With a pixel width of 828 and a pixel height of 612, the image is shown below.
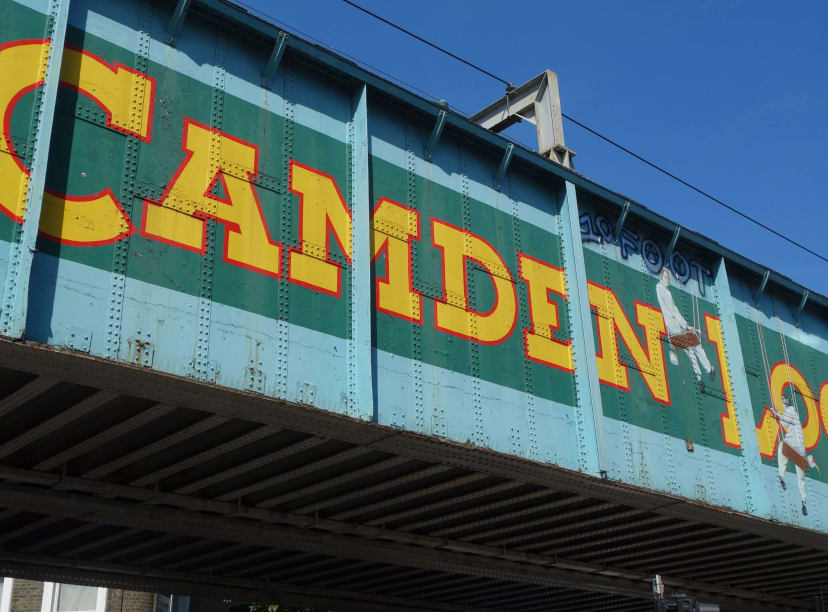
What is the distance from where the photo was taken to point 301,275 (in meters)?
14.4

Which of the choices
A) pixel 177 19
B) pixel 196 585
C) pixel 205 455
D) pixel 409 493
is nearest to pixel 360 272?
pixel 205 455

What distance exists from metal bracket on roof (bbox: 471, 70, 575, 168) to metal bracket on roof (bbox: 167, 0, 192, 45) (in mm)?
8947

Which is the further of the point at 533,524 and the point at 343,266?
the point at 533,524

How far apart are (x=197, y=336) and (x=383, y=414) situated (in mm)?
3184

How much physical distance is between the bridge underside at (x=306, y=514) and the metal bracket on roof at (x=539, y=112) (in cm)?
728

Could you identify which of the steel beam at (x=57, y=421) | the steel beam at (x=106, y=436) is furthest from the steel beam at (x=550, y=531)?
the steel beam at (x=57, y=421)

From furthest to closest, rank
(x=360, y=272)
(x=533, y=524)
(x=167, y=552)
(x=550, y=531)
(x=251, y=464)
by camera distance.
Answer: (x=550, y=531), (x=533, y=524), (x=167, y=552), (x=251, y=464), (x=360, y=272)

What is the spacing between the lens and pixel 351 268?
49.3ft

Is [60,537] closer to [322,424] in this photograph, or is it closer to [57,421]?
[57,421]

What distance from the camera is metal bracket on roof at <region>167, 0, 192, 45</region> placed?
46.1 feet

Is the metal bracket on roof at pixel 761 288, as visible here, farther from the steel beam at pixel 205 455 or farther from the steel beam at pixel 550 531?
the steel beam at pixel 205 455

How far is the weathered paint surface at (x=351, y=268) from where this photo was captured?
1243cm

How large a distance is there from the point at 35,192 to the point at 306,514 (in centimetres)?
870

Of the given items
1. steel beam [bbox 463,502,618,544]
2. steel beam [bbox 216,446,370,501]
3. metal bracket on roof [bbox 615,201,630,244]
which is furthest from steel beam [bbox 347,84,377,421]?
metal bracket on roof [bbox 615,201,630,244]
